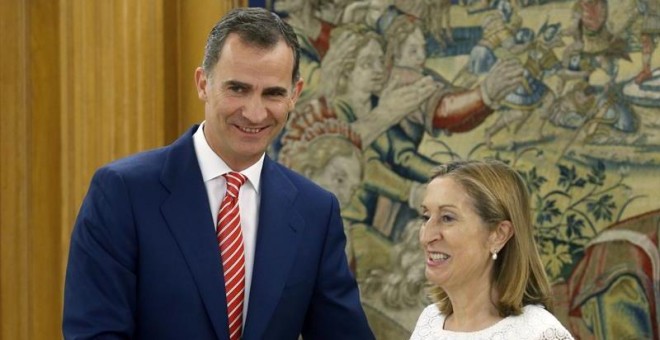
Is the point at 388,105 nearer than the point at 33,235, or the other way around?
the point at 388,105

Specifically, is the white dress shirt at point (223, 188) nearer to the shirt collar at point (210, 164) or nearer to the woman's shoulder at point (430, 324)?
the shirt collar at point (210, 164)

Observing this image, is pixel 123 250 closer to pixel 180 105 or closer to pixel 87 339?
pixel 87 339

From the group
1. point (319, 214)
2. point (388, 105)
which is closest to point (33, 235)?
point (388, 105)

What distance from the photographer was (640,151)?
410 centimetres

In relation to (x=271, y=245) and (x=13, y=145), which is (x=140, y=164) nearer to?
(x=271, y=245)

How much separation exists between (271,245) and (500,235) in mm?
623

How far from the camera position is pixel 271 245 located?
3307mm

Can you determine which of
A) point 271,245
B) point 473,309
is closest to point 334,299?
point 271,245

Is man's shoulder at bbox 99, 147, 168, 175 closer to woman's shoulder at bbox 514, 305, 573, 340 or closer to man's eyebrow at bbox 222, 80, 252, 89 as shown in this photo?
man's eyebrow at bbox 222, 80, 252, 89

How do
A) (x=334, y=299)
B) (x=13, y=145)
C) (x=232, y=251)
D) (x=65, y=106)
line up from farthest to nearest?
(x=13, y=145)
(x=65, y=106)
(x=334, y=299)
(x=232, y=251)

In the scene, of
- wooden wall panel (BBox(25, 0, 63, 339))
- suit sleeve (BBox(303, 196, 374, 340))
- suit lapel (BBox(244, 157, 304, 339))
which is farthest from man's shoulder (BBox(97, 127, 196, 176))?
wooden wall panel (BBox(25, 0, 63, 339))

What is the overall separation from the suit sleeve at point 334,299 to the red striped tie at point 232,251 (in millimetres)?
264

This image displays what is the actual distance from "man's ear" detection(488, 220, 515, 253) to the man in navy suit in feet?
1.72

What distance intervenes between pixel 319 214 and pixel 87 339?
0.78m
